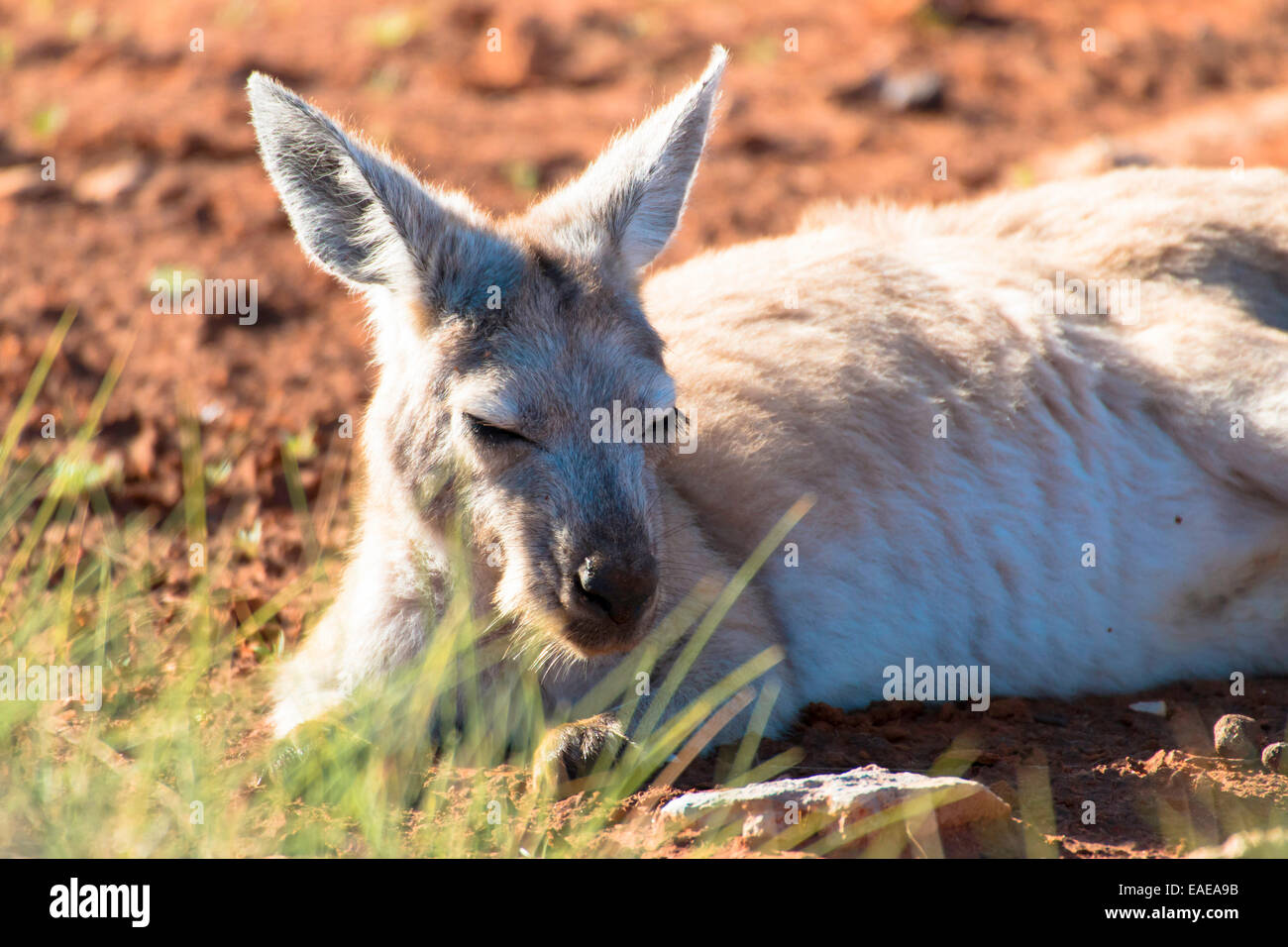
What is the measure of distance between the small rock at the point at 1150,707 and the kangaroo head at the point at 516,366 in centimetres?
182

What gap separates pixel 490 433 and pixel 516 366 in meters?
0.20

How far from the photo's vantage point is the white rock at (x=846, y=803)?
3229mm

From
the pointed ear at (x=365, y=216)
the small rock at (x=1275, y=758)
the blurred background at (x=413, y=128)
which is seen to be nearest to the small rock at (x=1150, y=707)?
the small rock at (x=1275, y=758)

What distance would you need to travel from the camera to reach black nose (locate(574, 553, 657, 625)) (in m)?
3.58

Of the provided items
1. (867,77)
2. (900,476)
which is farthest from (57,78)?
(900,476)

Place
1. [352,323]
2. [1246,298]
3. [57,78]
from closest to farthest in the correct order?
1. [1246,298]
2. [352,323]
3. [57,78]

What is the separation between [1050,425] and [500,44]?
→ 21.0ft

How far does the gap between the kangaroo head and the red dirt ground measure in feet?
1.77

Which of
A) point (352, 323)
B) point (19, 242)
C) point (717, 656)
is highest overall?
point (19, 242)

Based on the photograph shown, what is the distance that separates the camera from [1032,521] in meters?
4.84

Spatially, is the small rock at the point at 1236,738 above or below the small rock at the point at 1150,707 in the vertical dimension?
below

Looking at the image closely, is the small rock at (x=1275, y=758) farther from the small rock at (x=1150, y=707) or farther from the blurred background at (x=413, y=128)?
the blurred background at (x=413, y=128)

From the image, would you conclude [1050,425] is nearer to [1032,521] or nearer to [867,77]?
[1032,521]

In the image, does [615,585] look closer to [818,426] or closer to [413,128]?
[818,426]
